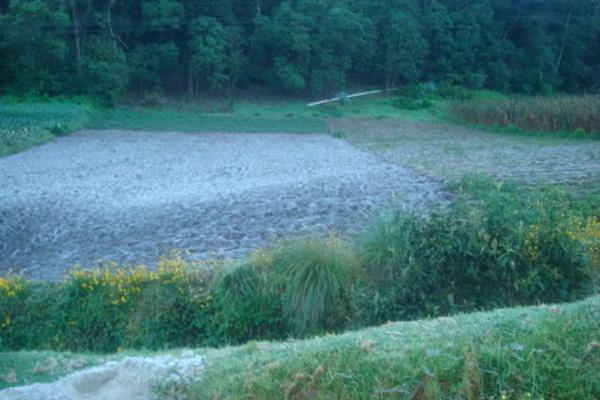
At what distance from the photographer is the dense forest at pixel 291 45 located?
159 ft

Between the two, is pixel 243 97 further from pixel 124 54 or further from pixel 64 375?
pixel 64 375

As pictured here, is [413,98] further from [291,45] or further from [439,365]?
[439,365]

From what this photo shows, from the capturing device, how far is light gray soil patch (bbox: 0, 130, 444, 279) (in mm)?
14852

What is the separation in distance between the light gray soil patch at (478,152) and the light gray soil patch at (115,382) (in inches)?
589

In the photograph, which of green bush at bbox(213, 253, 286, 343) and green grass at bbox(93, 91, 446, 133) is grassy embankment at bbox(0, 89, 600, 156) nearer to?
green grass at bbox(93, 91, 446, 133)

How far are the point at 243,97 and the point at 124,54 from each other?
923 cm

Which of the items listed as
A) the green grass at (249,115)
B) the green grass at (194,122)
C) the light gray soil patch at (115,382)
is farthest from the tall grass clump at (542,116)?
the light gray soil patch at (115,382)

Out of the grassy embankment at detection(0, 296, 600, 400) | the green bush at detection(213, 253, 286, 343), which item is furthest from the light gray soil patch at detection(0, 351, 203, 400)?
the green bush at detection(213, 253, 286, 343)

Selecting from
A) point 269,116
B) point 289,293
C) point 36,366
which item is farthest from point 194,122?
point 36,366

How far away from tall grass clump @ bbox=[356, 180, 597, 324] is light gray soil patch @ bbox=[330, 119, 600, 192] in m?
9.05

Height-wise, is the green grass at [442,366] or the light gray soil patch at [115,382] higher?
the green grass at [442,366]

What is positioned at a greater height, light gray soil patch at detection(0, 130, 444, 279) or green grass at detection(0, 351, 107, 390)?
green grass at detection(0, 351, 107, 390)

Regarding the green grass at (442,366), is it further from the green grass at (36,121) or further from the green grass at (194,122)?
the green grass at (194,122)

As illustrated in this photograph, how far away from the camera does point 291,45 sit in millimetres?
53875
